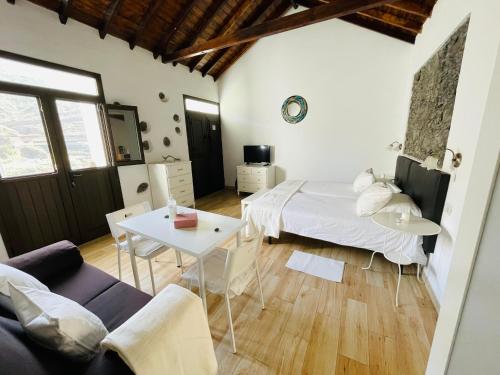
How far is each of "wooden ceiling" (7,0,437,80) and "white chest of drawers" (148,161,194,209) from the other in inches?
75.3

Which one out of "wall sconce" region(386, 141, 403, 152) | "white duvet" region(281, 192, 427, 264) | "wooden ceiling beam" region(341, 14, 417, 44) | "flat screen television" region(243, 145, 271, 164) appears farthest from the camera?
"flat screen television" region(243, 145, 271, 164)

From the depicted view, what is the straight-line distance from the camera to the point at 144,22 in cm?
291

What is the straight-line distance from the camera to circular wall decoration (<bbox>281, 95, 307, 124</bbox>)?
422cm

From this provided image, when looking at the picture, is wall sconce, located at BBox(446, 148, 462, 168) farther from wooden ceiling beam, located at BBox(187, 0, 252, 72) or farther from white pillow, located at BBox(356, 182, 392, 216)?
wooden ceiling beam, located at BBox(187, 0, 252, 72)

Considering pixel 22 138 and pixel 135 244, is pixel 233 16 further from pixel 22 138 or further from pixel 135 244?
pixel 135 244

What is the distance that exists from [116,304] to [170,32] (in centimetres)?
392

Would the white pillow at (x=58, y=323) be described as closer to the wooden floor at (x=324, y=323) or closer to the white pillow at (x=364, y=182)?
the wooden floor at (x=324, y=323)

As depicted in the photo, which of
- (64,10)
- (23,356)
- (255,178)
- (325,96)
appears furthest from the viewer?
(255,178)

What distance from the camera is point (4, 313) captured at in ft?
3.06

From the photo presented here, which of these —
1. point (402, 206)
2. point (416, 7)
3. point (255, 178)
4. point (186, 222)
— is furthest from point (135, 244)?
point (416, 7)

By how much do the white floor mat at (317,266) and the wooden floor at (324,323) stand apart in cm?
7

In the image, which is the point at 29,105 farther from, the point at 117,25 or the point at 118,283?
the point at 118,283

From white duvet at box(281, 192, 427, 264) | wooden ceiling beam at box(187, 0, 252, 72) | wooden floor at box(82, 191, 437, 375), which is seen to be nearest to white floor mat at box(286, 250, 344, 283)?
wooden floor at box(82, 191, 437, 375)

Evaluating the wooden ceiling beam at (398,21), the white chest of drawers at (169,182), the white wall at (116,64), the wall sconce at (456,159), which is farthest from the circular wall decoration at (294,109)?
the wall sconce at (456,159)
